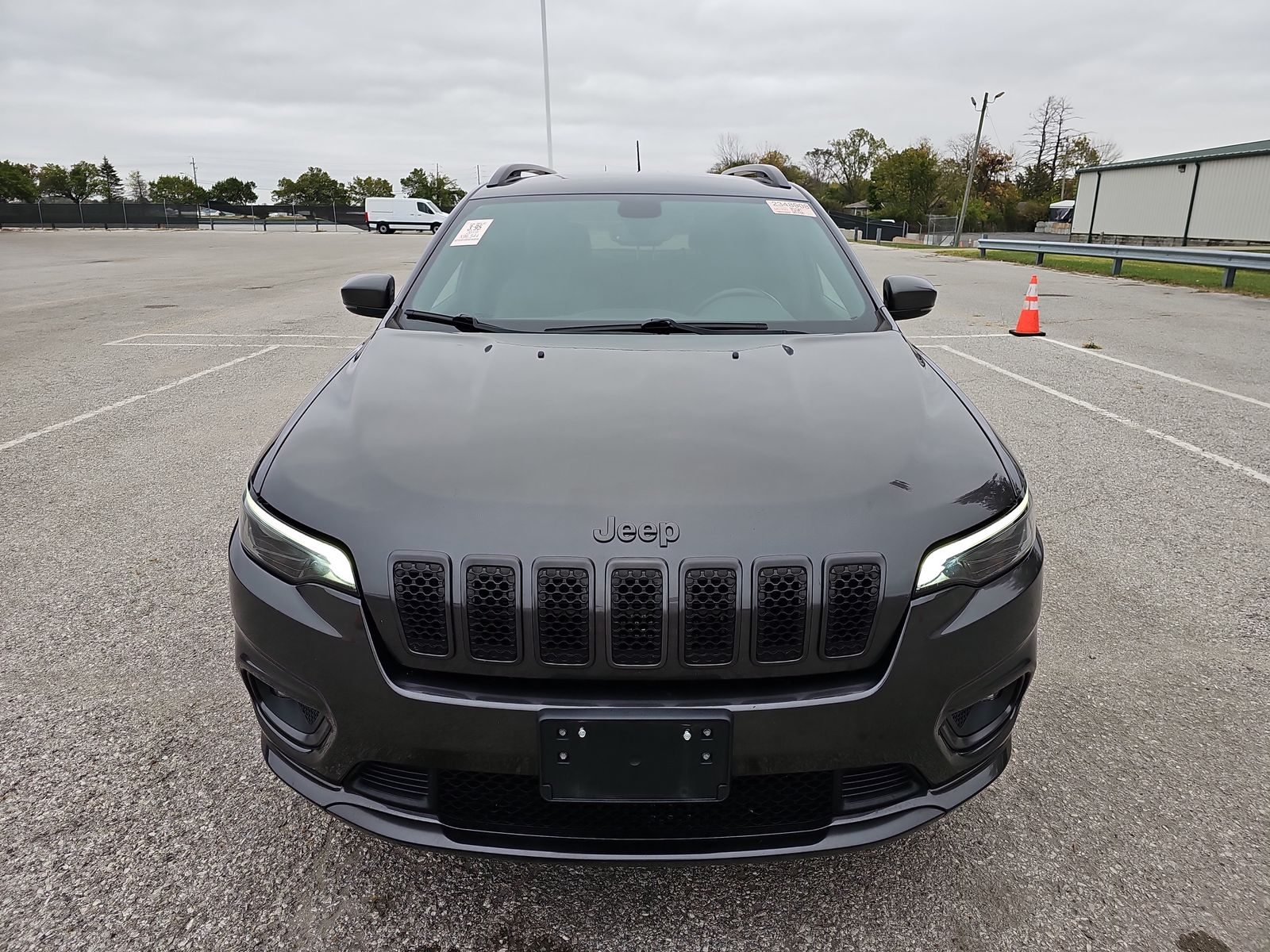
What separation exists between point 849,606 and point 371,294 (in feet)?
7.63

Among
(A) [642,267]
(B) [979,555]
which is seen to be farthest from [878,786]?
(A) [642,267]

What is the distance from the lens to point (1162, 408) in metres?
6.87

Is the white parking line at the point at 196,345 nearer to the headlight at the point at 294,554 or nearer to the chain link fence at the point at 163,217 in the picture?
the headlight at the point at 294,554

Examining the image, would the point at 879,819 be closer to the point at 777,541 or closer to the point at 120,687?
the point at 777,541

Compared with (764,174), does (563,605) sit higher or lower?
lower

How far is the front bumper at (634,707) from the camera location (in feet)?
5.49

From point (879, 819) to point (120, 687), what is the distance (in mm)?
2455

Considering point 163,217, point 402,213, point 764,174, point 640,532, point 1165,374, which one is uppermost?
point 764,174

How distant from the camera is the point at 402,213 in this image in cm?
5825

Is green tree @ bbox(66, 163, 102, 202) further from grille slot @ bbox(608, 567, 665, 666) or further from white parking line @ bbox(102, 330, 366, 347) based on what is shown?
grille slot @ bbox(608, 567, 665, 666)

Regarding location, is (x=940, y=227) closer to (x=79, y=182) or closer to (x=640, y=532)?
(x=640, y=532)

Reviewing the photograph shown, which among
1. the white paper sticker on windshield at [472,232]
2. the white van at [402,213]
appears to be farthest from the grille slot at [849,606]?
the white van at [402,213]

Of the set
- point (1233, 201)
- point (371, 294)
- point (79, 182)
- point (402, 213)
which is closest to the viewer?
point (371, 294)

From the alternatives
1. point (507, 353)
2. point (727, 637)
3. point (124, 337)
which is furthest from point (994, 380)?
point (124, 337)
